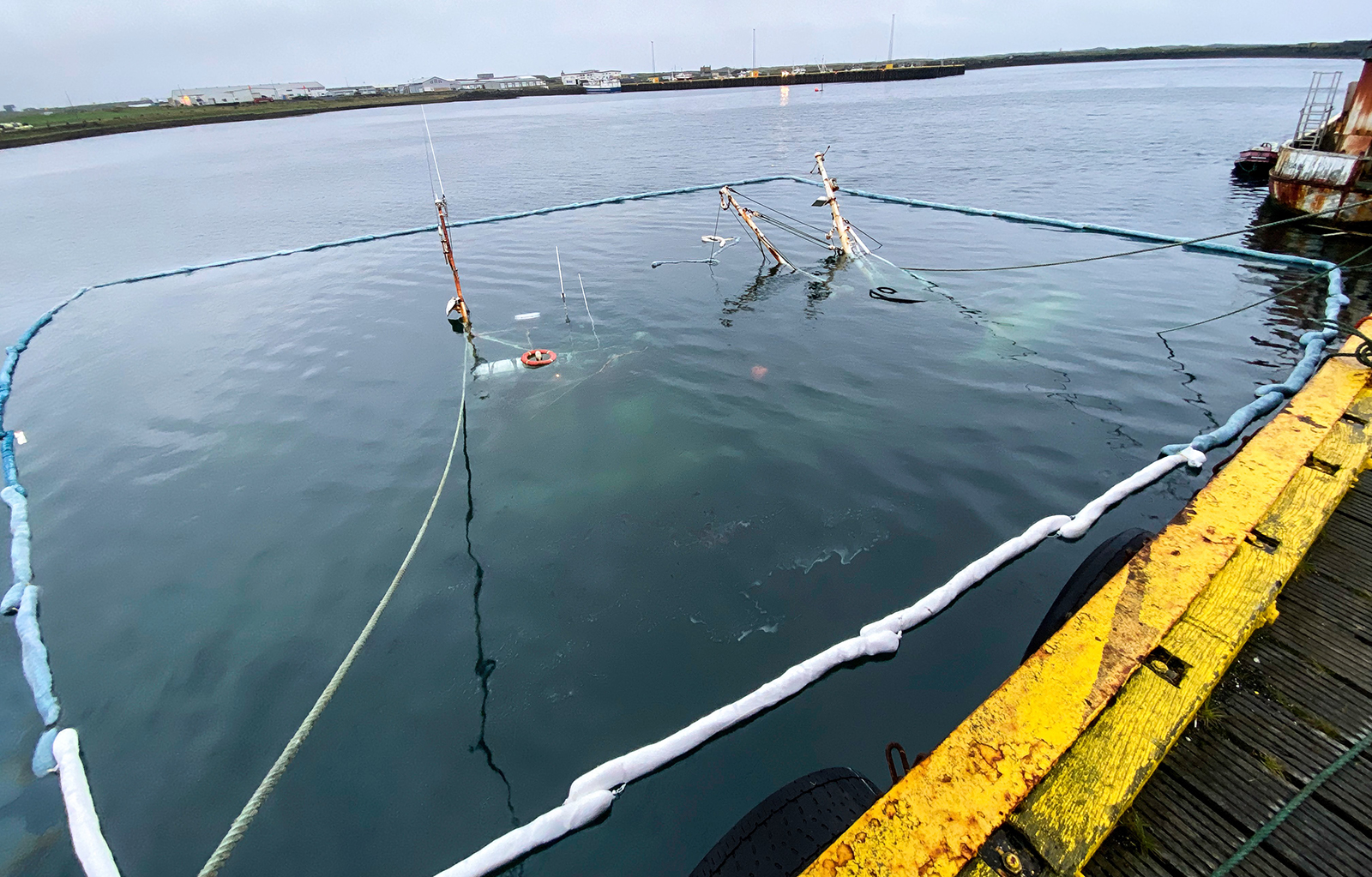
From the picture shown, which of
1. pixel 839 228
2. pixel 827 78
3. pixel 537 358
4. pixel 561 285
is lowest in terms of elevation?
pixel 537 358

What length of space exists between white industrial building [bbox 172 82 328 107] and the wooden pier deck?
21227 centimetres

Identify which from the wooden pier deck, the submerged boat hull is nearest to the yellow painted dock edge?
the wooden pier deck

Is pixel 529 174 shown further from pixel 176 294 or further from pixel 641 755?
pixel 641 755

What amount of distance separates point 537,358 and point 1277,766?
1196 cm

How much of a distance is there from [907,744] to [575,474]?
5845 mm

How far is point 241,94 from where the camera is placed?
166500 mm

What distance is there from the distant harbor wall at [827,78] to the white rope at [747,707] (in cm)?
15902

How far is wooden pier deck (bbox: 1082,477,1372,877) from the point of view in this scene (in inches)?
109

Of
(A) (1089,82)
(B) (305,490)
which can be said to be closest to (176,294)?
(B) (305,490)

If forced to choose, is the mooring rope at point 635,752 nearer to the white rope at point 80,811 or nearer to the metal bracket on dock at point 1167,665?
the white rope at point 80,811

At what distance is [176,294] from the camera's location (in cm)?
1894

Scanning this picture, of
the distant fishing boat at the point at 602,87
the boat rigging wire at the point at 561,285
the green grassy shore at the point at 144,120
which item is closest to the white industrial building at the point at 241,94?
the green grassy shore at the point at 144,120

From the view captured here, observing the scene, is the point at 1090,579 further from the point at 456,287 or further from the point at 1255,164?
the point at 1255,164

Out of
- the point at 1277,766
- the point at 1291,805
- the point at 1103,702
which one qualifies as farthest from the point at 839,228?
the point at 1291,805
